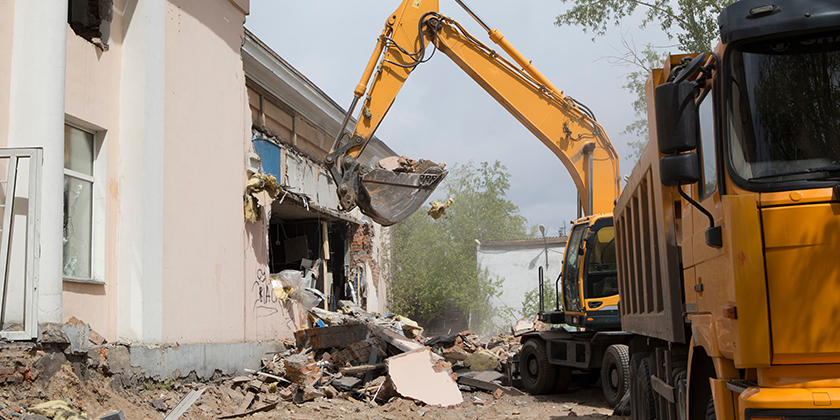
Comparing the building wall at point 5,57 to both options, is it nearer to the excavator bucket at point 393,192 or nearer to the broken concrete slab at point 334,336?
the excavator bucket at point 393,192

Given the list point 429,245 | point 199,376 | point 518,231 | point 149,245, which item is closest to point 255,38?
point 149,245

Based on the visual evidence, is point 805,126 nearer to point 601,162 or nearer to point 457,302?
point 601,162

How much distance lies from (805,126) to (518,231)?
42.1 m

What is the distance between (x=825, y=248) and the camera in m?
3.05

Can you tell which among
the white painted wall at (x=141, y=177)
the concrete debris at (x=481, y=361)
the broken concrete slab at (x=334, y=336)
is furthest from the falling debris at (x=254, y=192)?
the concrete debris at (x=481, y=361)

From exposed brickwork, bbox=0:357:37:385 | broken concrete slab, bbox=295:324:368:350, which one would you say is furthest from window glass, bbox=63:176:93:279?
broken concrete slab, bbox=295:324:368:350

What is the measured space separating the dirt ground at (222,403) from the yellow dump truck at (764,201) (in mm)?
5659

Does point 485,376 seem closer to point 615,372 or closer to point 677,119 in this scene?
point 615,372

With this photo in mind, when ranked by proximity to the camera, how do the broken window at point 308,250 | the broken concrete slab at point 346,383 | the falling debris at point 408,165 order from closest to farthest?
1. the falling debris at point 408,165
2. the broken concrete slab at point 346,383
3. the broken window at point 308,250

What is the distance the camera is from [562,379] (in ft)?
37.6

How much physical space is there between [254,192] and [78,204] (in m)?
3.68

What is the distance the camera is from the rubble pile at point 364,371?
966 centimetres

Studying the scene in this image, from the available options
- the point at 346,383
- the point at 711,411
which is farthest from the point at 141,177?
the point at 711,411

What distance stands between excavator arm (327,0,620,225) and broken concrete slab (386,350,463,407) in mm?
2312
